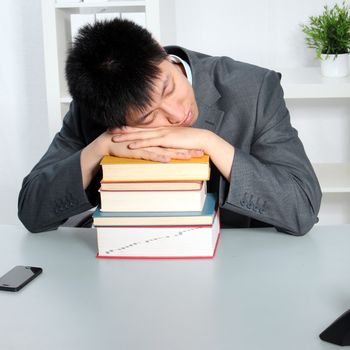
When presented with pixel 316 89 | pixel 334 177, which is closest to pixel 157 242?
pixel 316 89

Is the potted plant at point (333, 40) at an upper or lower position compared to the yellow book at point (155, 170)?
upper

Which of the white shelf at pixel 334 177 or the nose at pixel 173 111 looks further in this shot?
the white shelf at pixel 334 177

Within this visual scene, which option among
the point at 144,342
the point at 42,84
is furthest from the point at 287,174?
the point at 42,84

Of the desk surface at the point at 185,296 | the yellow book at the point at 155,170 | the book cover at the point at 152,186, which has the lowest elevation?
the desk surface at the point at 185,296

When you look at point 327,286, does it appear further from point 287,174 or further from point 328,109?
point 328,109

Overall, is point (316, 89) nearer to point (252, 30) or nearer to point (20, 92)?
point (252, 30)

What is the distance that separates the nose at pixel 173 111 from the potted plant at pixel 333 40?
1359mm

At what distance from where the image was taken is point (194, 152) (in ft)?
4.38

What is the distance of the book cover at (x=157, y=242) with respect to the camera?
1283mm

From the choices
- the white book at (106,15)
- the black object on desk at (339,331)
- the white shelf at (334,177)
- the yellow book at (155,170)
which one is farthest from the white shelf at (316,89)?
the black object on desk at (339,331)

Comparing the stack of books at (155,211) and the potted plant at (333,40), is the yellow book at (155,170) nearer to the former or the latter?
the stack of books at (155,211)

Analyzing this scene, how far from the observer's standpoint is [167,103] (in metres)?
1.42

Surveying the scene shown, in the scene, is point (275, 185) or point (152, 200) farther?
point (275, 185)

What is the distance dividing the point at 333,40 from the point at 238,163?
1421mm
